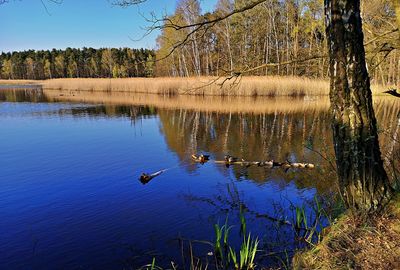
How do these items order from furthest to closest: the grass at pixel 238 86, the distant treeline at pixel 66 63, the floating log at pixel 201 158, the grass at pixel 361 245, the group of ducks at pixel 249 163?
the distant treeline at pixel 66 63 < the grass at pixel 238 86 < the floating log at pixel 201 158 < the group of ducks at pixel 249 163 < the grass at pixel 361 245

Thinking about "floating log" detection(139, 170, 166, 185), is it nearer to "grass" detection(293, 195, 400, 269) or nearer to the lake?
the lake

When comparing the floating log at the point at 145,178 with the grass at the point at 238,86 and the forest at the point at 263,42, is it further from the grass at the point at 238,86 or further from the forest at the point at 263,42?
the grass at the point at 238,86

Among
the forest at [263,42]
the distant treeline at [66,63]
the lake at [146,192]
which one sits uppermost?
the distant treeline at [66,63]

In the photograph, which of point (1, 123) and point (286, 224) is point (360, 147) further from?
point (1, 123)

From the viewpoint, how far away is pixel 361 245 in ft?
9.75

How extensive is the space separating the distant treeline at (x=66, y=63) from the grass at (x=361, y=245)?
245ft

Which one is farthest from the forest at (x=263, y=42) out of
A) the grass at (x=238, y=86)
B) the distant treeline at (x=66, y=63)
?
the distant treeline at (x=66, y=63)

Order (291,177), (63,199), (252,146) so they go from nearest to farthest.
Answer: (63,199) → (291,177) → (252,146)

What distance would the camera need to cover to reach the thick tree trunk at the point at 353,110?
330 centimetres

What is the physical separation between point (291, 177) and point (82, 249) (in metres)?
4.71

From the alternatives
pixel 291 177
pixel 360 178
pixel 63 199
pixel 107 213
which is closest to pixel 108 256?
pixel 107 213

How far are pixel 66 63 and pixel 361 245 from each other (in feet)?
290

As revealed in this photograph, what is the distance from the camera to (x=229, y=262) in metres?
3.87

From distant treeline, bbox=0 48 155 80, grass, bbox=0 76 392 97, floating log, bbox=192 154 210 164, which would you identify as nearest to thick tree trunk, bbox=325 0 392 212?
floating log, bbox=192 154 210 164
